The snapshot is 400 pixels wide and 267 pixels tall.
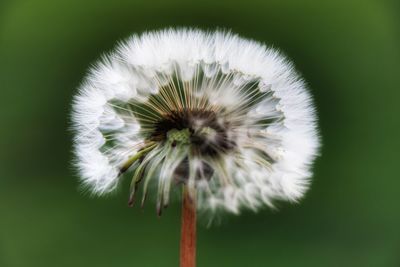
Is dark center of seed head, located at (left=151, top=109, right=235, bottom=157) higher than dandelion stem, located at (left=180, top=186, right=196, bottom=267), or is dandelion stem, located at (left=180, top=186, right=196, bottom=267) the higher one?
dark center of seed head, located at (left=151, top=109, right=235, bottom=157)

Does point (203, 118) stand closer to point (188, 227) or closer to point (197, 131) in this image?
point (197, 131)

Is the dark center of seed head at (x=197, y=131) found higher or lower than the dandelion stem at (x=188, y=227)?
higher

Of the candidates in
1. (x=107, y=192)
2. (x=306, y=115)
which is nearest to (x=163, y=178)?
(x=107, y=192)

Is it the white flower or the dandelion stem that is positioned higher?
the white flower

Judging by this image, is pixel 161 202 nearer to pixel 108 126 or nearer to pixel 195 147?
pixel 195 147
